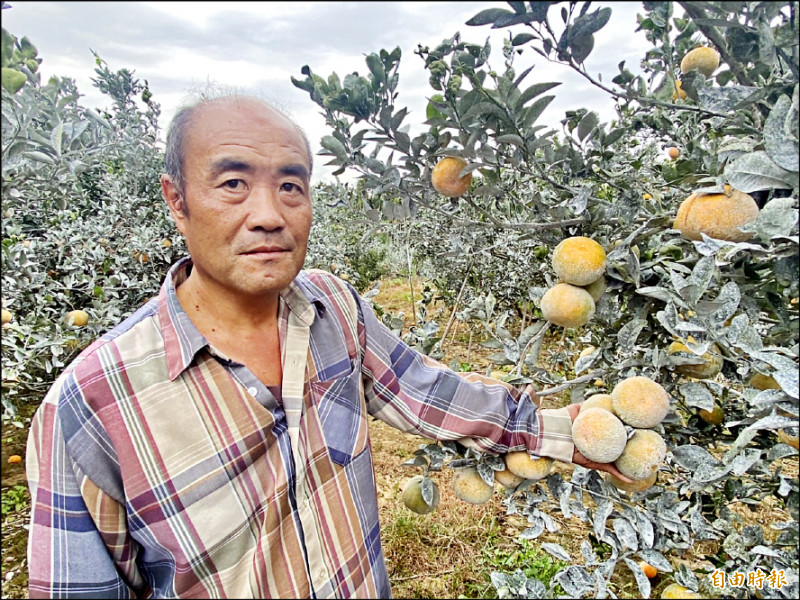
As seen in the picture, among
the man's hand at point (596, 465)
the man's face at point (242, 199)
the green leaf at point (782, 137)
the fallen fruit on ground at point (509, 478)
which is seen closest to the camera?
the green leaf at point (782, 137)

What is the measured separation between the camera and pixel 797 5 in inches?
32.5

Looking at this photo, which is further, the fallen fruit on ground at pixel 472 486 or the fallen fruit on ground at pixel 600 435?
the fallen fruit on ground at pixel 472 486

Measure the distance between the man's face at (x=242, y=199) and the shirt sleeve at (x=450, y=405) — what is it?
0.41 m

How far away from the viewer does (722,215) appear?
993 mm

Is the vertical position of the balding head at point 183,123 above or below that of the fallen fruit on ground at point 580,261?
above

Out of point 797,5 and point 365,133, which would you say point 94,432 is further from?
point 797,5

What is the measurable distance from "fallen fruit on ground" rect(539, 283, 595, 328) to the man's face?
0.61 metres

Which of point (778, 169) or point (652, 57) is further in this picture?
point (652, 57)

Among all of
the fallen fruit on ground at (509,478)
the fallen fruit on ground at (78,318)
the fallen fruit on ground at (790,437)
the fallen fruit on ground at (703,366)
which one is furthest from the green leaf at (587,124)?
the fallen fruit on ground at (78,318)

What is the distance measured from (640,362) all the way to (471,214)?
3495 millimetres

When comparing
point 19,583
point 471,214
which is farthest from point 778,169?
point 471,214

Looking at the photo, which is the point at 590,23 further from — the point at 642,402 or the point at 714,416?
the point at 714,416

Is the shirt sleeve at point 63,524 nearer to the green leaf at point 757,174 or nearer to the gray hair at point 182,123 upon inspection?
the gray hair at point 182,123

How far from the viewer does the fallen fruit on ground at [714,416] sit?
1.29m
